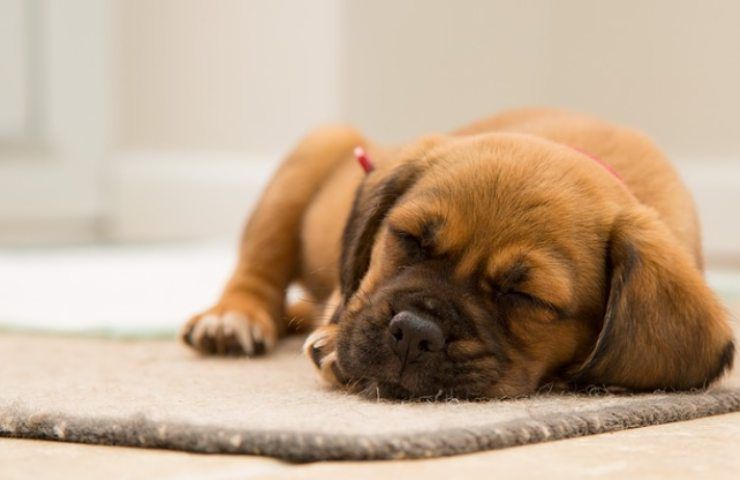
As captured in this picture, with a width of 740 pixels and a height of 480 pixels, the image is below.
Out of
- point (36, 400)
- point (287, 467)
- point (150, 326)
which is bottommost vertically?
point (150, 326)

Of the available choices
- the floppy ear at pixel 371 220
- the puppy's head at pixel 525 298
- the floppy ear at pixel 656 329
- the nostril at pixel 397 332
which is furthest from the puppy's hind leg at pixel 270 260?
the floppy ear at pixel 656 329

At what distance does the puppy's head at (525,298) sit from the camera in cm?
236

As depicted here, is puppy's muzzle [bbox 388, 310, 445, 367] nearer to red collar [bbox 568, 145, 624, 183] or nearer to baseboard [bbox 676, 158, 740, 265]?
red collar [bbox 568, 145, 624, 183]

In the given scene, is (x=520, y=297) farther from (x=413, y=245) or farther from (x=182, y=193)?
(x=182, y=193)

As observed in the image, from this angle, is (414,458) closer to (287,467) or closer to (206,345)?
(287,467)

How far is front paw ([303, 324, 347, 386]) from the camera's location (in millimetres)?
2533

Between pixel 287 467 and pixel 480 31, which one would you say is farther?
pixel 480 31

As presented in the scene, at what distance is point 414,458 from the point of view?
1849 millimetres

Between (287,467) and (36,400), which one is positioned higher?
(287,467)

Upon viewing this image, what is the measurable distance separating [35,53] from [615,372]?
5883 mm

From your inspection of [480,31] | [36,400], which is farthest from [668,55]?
[36,400]

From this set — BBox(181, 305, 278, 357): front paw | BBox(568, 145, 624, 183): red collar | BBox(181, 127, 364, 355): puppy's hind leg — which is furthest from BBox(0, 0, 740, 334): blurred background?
BBox(568, 145, 624, 183): red collar

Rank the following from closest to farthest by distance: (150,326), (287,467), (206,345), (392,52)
Answer: 1. (287,467)
2. (206,345)
3. (150,326)
4. (392,52)

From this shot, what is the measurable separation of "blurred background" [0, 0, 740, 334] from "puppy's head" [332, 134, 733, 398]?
1.70m
